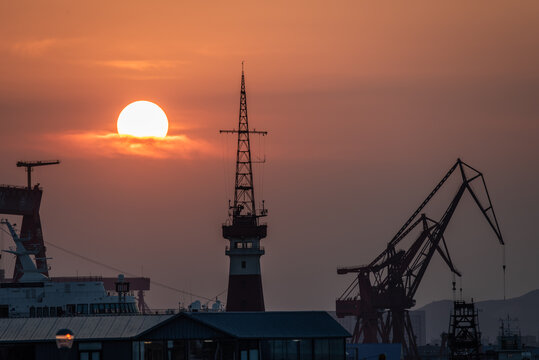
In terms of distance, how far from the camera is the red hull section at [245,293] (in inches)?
7377

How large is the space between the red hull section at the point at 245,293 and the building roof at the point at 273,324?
184 ft

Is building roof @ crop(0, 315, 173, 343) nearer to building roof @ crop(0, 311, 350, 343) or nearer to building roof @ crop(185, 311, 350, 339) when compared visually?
building roof @ crop(0, 311, 350, 343)

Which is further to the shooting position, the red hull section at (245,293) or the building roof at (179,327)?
the red hull section at (245,293)

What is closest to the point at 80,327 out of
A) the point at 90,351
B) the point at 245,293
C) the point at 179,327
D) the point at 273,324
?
the point at 90,351

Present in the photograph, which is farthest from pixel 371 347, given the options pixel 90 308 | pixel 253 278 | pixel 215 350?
pixel 215 350

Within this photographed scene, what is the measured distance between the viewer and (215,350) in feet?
407

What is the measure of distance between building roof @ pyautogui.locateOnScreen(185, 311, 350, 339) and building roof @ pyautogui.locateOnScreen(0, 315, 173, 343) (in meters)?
5.10

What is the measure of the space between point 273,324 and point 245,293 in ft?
202

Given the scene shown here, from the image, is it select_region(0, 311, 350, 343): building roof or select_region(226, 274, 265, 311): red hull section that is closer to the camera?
select_region(0, 311, 350, 343): building roof

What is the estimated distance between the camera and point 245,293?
622ft

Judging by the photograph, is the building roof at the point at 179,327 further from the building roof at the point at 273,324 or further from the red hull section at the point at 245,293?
the red hull section at the point at 245,293

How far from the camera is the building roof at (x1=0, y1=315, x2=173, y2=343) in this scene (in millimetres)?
124606

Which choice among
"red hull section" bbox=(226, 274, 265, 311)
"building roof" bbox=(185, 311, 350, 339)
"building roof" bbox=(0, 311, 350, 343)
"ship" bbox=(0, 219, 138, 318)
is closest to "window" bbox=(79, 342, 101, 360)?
"building roof" bbox=(0, 311, 350, 343)

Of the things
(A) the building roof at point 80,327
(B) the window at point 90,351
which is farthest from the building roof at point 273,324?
(B) the window at point 90,351
